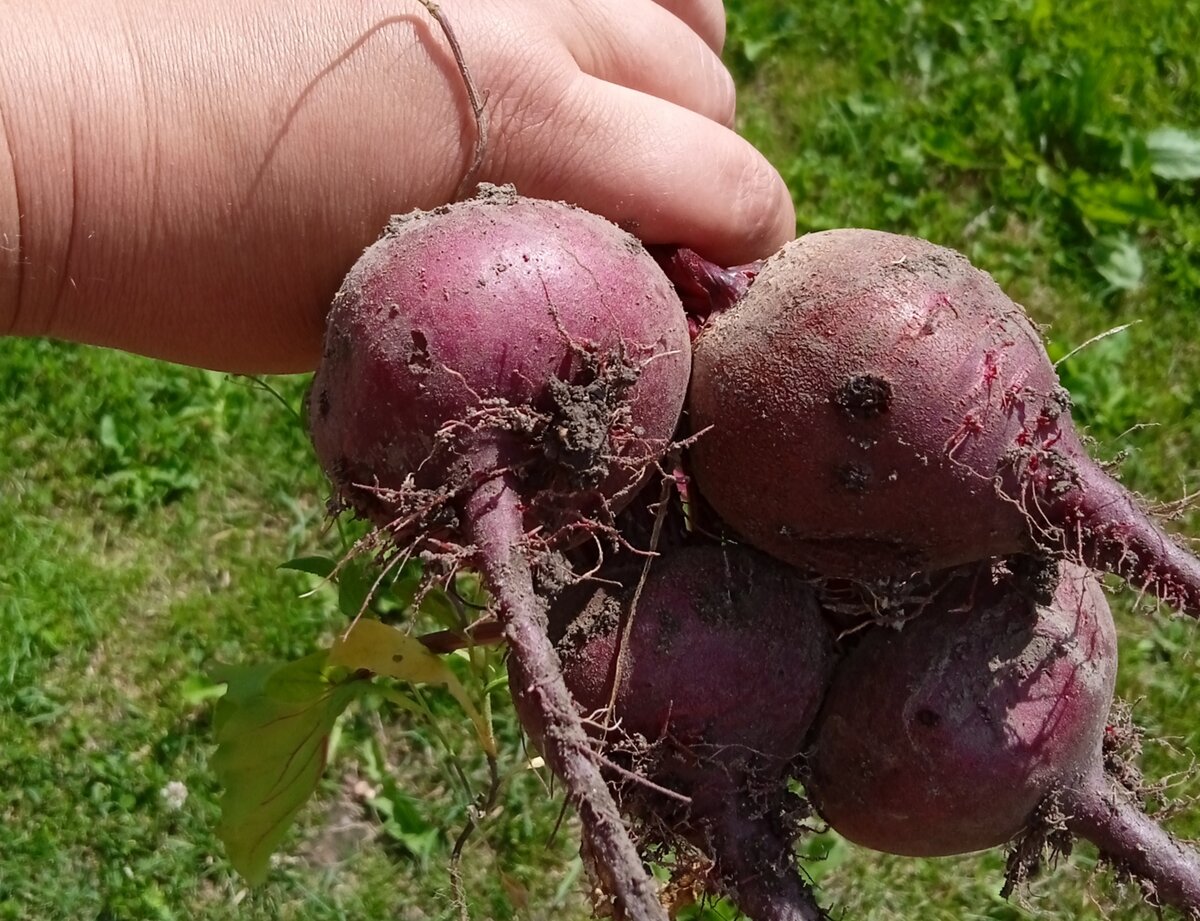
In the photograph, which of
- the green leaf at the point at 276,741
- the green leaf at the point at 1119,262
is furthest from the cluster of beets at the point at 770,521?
the green leaf at the point at 1119,262

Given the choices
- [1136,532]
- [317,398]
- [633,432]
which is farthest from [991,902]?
[317,398]

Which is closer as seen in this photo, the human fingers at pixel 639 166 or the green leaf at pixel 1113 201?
the human fingers at pixel 639 166

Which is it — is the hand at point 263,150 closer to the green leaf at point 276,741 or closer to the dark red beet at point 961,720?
the green leaf at point 276,741

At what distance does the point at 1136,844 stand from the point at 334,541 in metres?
2.77

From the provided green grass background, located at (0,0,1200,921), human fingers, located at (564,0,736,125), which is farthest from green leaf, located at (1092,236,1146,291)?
human fingers, located at (564,0,736,125)

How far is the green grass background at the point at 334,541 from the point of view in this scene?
3352 mm

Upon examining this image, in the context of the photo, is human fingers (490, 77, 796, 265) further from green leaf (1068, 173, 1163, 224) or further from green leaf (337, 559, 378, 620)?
green leaf (1068, 173, 1163, 224)

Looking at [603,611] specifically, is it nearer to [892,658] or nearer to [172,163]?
[892,658]

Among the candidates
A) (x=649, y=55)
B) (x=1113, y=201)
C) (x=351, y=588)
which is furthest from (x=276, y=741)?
(x=1113, y=201)

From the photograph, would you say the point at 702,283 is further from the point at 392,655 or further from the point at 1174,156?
the point at 1174,156

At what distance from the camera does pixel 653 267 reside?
1.84 meters

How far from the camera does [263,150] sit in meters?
1.84

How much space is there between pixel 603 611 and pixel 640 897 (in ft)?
1.81

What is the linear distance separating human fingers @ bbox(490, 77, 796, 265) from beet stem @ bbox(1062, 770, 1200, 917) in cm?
120
